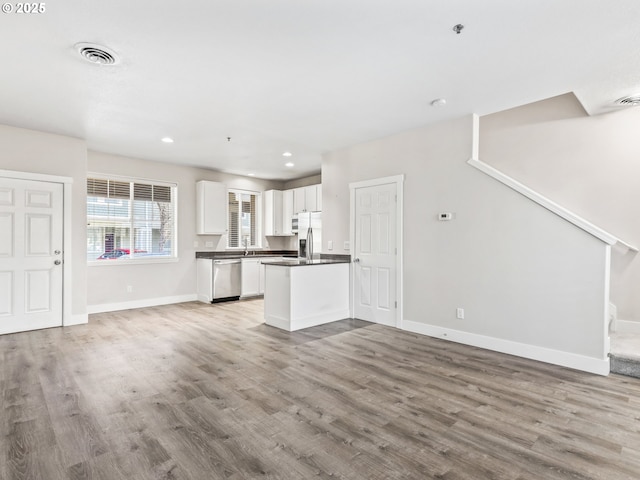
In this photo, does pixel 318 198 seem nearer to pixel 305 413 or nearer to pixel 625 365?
pixel 305 413

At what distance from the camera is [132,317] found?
5.39 m

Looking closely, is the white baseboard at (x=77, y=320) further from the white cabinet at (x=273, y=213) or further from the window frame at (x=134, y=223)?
the white cabinet at (x=273, y=213)

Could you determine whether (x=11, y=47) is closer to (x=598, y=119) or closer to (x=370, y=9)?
(x=370, y=9)

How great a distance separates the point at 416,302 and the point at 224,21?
3.81 metres

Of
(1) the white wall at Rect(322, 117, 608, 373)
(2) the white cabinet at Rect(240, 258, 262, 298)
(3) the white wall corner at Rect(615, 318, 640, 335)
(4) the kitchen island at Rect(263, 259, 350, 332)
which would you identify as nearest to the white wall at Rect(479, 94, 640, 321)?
(3) the white wall corner at Rect(615, 318, 640, 335)

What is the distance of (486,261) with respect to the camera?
389 centimetres

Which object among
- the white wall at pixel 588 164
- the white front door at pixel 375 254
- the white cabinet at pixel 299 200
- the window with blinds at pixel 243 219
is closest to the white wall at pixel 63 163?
the window with blinds at pixel 243 219

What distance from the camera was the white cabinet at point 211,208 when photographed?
6.82 metres

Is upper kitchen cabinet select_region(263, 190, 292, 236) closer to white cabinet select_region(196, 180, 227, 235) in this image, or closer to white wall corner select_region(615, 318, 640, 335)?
white cabinet select_region(196, 180, 227, 235)

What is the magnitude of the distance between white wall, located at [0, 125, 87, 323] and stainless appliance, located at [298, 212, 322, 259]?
370cm

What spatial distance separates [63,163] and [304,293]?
4.01 meters

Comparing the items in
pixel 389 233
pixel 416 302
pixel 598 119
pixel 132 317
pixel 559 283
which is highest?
pixel 598 119

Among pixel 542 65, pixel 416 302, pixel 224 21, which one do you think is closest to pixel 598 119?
pixel 542 65

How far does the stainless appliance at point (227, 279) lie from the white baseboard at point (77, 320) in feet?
6.98
